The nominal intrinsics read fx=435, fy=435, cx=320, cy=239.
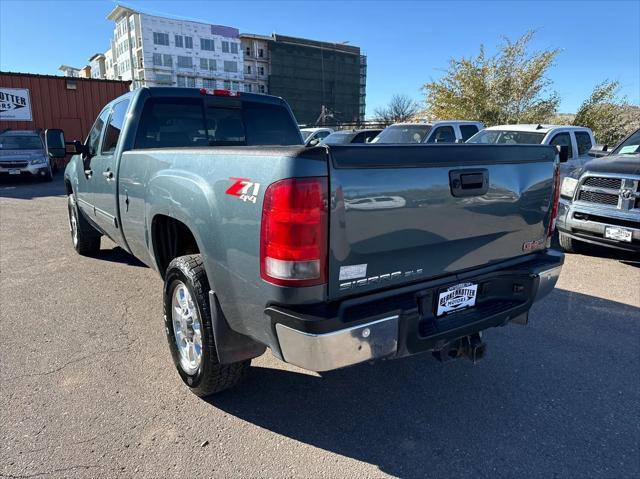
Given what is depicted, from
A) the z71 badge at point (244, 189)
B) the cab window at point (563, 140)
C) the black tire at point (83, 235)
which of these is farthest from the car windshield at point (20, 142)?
the z71 badge at point (244, 189)

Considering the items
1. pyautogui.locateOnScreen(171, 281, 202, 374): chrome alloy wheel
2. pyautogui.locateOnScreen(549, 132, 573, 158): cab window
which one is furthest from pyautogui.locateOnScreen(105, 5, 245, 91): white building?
pyautogui.locateOnScreen(171, 281, 202, 374): chrome alloy wheel

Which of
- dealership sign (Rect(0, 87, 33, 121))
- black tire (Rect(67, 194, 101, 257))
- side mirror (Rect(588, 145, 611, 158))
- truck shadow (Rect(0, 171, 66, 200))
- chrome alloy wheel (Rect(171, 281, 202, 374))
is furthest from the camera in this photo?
dealership sign (Rect(0, 87, 33, 121))

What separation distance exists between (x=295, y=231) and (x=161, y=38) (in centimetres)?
8492

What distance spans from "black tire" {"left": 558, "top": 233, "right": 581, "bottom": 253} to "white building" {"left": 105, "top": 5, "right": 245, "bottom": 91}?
2915 inches

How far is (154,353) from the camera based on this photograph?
3357 mm

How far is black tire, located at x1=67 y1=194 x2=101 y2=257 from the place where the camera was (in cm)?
575

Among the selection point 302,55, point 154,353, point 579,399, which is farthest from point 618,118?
point 302,55

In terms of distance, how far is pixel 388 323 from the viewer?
2.00 m

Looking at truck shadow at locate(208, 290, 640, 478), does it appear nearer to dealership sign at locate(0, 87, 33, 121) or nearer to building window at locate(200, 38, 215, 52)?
dealership sign at locate(0, 87, 33, 121)

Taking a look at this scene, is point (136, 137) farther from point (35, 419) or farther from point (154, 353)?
point (35, 419)

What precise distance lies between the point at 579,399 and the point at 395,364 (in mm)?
1183

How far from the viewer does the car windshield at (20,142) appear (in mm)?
14969

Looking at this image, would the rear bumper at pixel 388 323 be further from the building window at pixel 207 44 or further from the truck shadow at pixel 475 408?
the building window at pixel 207 44

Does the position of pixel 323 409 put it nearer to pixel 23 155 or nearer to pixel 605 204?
pixel 605 204
